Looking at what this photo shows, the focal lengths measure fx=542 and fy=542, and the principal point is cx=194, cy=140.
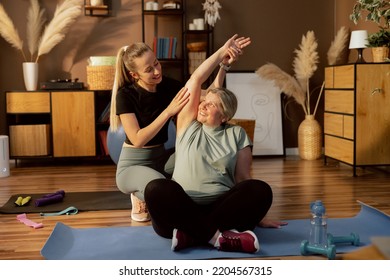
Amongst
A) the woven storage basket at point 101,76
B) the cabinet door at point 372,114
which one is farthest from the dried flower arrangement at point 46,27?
the cabinet door at point 372,114

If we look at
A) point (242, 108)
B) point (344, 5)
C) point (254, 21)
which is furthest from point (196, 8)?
point (344, 5)

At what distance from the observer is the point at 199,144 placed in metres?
2.28

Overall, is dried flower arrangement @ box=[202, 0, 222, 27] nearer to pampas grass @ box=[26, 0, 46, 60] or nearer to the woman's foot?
pampas grass @ box=[26, 0, 46, 60]

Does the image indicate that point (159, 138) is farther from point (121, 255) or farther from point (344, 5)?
point (344, 5)

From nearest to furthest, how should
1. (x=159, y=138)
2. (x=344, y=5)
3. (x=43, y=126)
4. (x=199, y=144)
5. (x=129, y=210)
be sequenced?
1. (x=199, y=144)
2. (x=159, y=138)
3. (x=129, y=210)
4. (x=43, y=126)
5. (x=344, y=5)

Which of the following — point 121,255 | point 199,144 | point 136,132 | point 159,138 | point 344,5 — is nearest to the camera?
point 121,255

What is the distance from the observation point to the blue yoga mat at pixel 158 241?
6.97ft

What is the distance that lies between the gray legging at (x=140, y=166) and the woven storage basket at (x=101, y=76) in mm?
2188

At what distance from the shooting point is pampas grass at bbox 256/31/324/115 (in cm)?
496

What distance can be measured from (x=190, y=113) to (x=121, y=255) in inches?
26.0

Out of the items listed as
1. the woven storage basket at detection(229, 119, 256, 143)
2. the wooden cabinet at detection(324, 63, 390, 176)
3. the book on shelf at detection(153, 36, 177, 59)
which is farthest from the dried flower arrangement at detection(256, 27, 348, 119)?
the wooden cabinet at detection(324, 63, 390, 176)

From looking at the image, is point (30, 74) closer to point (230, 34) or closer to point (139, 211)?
point (230, 34)

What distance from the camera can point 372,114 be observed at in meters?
3.96

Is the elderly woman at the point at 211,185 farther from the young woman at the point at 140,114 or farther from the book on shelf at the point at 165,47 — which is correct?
the book on shelf at the point at 165,47
